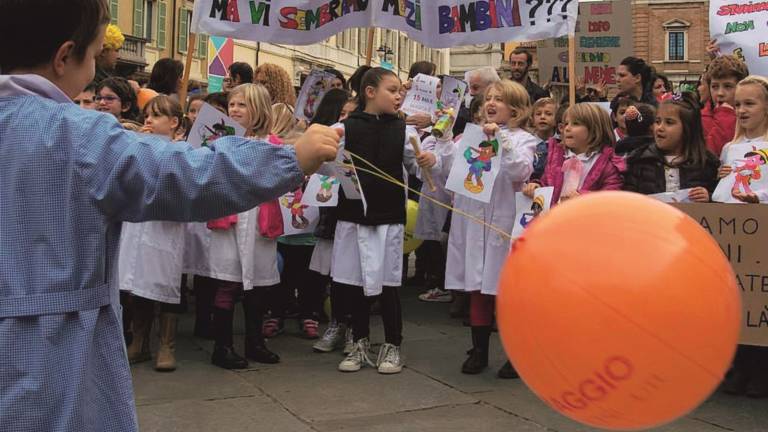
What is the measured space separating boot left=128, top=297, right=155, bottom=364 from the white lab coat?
2.00 meters

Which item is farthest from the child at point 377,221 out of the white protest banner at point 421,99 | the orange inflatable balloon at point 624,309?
the orange inflatable balloon at point 624,309

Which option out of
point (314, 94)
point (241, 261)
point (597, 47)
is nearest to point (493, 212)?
point (241, 261)

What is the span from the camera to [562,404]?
2.22m

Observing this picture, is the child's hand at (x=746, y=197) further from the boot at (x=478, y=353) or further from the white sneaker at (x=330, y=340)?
the white sneaker at (x=330, y=340)

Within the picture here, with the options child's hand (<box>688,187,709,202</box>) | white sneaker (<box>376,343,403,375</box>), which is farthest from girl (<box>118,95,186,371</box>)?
child's hand (<box>688,187,709,202</box>)

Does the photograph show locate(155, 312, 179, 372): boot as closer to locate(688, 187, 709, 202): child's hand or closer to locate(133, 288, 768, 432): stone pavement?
locate(133, 288, 768, 432): stone pavement

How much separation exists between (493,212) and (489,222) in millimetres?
70

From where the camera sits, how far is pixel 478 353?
18.3ft

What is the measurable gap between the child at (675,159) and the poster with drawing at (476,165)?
0.83 metres

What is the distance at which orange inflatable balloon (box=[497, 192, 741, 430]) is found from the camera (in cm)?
201

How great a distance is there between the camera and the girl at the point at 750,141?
5.14m

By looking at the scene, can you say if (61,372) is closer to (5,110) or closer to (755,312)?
(5,110)

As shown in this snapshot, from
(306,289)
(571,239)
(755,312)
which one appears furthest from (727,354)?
(306,289)

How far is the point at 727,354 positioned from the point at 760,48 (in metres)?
5.46
